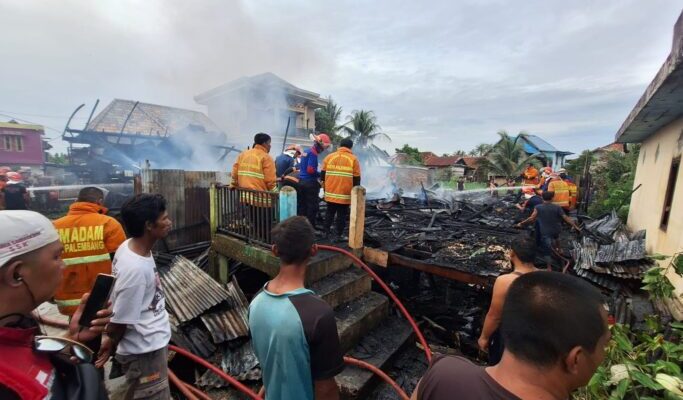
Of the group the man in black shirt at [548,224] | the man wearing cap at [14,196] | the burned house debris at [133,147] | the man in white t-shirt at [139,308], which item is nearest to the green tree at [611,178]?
the man in black shirt at [548,224]

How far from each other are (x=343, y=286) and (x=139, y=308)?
2968mm

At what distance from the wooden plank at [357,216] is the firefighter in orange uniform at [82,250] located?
357 cm

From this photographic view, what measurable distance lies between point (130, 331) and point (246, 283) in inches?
176

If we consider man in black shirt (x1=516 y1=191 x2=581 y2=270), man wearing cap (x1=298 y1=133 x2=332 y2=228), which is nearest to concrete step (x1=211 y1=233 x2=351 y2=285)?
man wearing cap (x1=298 y1=133 x2=332 y2=228)

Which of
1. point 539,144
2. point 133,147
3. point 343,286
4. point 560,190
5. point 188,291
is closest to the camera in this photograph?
point 343,286

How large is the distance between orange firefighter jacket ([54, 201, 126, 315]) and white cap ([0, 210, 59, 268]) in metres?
1.81

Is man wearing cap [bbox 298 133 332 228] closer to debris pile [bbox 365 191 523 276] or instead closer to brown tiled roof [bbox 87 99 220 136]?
debris pile [bbox 365 191 523 276]

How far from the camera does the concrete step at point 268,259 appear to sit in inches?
192

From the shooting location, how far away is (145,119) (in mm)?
17906

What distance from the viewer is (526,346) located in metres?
1.14

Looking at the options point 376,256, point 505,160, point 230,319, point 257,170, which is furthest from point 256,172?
point 505,160

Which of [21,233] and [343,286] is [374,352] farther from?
[21,233]

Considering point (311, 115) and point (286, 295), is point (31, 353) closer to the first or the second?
point (286, 295)

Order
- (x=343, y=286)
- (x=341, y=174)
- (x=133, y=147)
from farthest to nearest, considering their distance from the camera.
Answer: (x=133, y=147)
(x=341, y=174)
(x=343, y=286)
